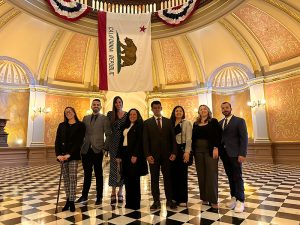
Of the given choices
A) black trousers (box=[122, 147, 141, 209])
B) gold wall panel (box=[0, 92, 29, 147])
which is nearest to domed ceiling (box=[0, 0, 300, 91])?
gold wall panel (box=[0, 92, 29, 147])

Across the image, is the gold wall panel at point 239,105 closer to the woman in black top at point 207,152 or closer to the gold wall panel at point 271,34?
the gold wall panel at point 271,34

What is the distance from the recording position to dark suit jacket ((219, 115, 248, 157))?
385 cm

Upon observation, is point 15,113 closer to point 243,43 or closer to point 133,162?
point 133,162

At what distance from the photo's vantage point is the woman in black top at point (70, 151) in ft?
12.4

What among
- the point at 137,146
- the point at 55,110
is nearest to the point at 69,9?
the point at 55,110

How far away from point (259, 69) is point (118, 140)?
9115 mm

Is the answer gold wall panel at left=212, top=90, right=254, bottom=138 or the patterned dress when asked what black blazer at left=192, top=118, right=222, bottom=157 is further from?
gold wall panel at left=212, top=90, right=254, bottom=138

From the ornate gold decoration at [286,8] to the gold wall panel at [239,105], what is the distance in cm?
442

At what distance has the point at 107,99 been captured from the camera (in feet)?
48.6

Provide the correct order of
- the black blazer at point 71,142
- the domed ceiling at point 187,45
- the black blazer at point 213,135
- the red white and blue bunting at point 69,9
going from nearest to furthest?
the black blazer at point 71,142, the black blazer at point 213,135, the red white and blue bunting at point 69,9, the domed ceiling at point 187,45

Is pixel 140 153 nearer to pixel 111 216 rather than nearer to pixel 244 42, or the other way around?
pixel 111 216

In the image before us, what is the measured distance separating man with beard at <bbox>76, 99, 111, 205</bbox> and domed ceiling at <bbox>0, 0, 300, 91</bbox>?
19.3 ft

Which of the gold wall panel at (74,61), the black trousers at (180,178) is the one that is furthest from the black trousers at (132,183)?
the gold wall panel at (74,61)

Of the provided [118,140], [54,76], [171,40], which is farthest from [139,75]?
[54,76]
